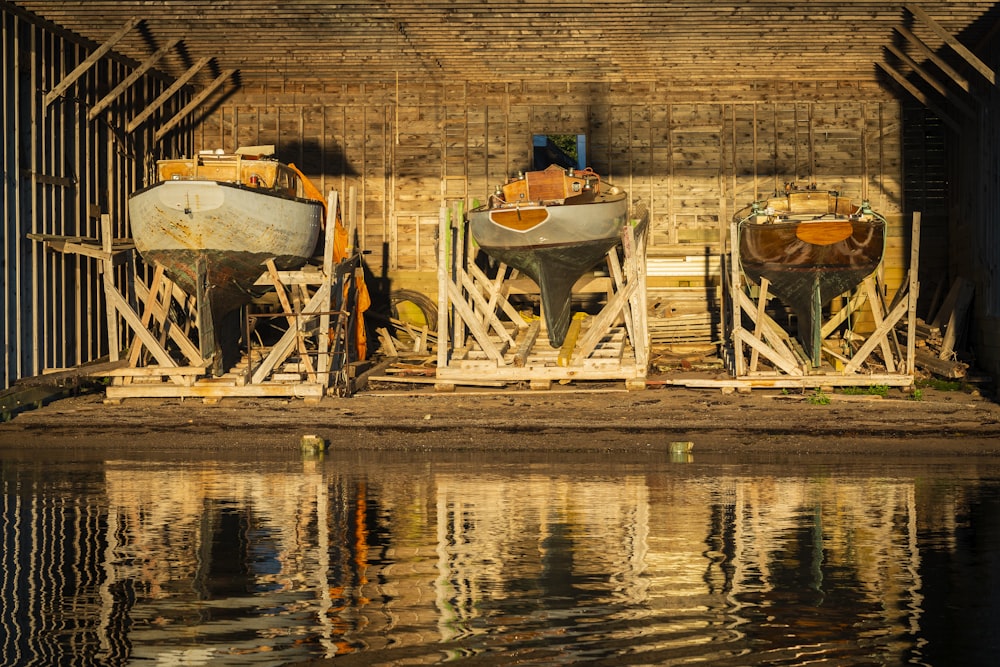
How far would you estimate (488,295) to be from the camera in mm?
24047

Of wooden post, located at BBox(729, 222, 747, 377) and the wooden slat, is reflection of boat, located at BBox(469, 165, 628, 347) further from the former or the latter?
the wooden slat

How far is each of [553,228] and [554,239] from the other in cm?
19

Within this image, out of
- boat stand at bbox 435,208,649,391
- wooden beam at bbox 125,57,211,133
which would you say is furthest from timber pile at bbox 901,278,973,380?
wooden beam at bbox 125,57,211,133

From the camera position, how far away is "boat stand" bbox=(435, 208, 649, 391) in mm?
21141

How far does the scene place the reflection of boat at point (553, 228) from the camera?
21.2 m

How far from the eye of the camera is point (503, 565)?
1046 centimetres

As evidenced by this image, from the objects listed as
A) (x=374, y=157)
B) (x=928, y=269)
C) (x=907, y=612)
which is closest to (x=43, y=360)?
(x=374, y=157)

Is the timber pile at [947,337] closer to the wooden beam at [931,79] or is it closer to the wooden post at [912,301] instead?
the wooden post at [912,301]

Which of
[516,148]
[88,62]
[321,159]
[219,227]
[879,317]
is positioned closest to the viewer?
[219,227]

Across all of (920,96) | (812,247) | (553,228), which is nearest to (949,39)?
(812,247)

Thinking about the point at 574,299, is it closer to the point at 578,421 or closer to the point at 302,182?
the point at 302,182

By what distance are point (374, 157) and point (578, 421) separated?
10.9m

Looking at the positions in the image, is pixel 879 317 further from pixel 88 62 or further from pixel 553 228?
pixel 88 62

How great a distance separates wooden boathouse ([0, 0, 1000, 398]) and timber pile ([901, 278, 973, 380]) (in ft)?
0.20
